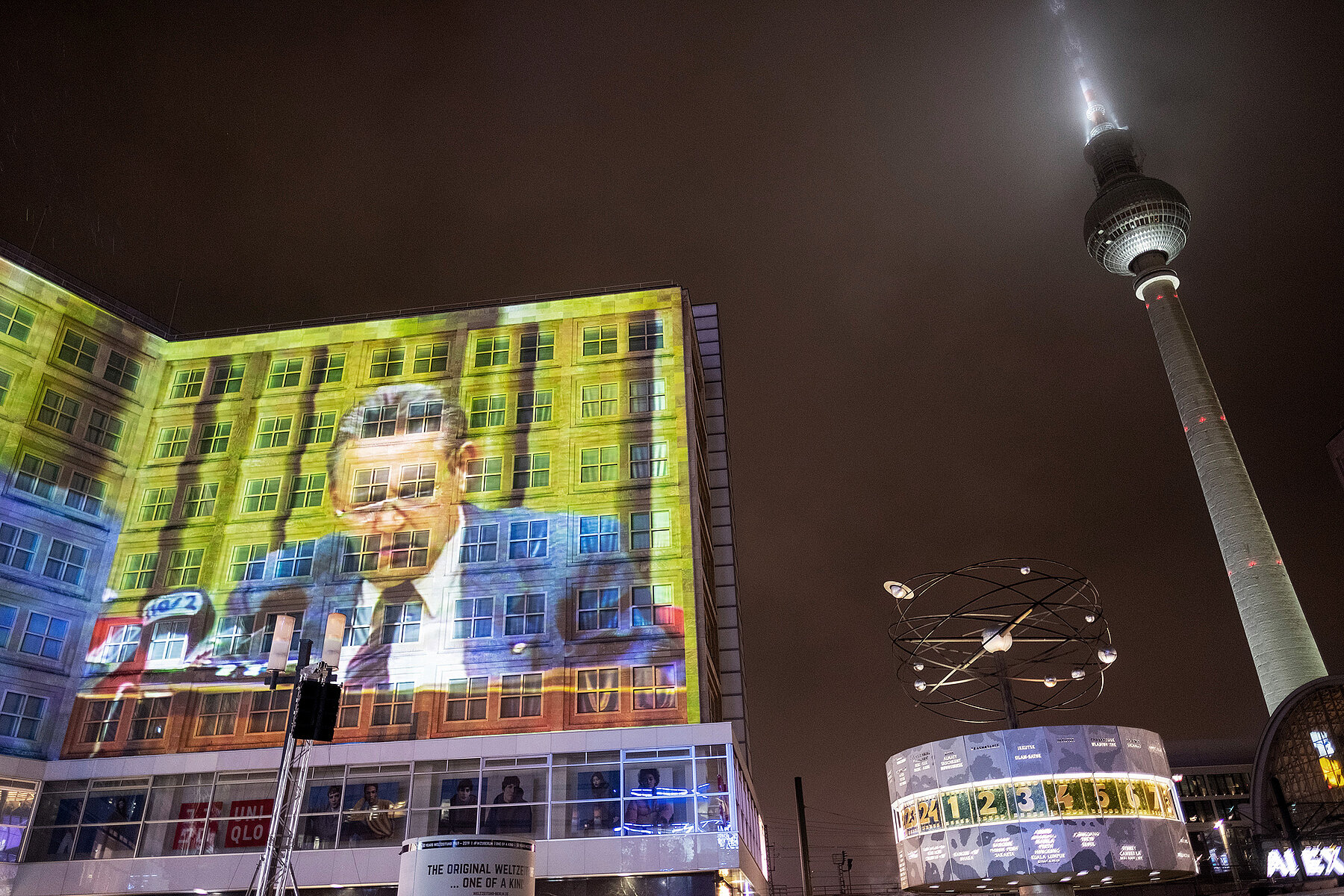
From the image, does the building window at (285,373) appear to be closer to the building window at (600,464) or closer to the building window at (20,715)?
the building window at (600,464)

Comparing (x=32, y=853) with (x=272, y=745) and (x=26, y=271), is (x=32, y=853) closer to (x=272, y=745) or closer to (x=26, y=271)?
(x=272, y=745)

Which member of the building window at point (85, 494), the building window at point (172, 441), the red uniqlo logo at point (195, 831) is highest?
the building window at point (172, 441)

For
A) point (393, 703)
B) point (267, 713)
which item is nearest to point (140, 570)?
point (267, 713)

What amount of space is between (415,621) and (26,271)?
28614 mm

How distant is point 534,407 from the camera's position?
1976 inches

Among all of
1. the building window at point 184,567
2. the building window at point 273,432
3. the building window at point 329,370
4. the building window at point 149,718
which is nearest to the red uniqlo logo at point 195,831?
the building window at point 149,718

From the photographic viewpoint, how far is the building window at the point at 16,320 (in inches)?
1877

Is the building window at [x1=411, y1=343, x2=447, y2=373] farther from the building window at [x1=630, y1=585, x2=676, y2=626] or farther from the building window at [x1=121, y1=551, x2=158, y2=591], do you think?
the building window at [x1=630, y1=585, x2=676, y2=626]

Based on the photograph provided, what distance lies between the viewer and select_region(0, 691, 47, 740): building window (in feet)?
138

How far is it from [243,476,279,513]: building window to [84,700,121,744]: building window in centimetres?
1110

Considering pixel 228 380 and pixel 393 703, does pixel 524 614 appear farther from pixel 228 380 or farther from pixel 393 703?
pixel 228 380

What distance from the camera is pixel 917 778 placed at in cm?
2892

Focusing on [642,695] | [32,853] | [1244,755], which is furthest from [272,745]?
[1244,755]

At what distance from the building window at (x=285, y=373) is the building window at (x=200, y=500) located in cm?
658
